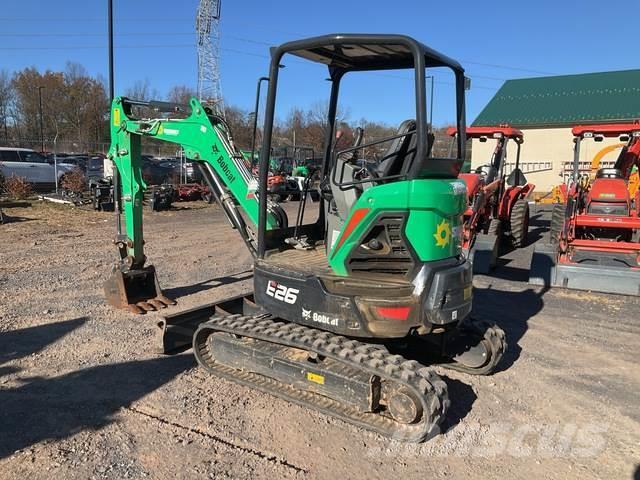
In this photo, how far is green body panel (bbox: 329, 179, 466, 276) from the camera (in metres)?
3.74

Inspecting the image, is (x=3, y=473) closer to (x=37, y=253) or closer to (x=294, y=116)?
(x=37, y=253)

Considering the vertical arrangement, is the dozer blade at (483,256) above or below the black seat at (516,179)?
below

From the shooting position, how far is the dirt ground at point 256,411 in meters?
3.40

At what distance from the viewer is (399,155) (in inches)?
163

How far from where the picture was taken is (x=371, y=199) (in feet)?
12.7

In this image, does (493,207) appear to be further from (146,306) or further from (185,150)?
(146,306)

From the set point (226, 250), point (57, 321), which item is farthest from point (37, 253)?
point (57, 321)

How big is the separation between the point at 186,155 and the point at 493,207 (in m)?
7.38

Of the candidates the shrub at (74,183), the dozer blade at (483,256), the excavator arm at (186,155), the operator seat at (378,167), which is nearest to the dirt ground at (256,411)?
the excavator arm at (186,155)

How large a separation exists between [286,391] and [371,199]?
1.65 m

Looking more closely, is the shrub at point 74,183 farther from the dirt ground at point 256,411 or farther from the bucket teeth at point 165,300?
the bucket teeth at point 165,300

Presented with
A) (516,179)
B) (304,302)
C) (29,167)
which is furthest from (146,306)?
(29,167)

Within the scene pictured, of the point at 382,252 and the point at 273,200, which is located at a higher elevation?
the point at 273,200

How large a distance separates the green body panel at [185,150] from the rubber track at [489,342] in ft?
7.01
